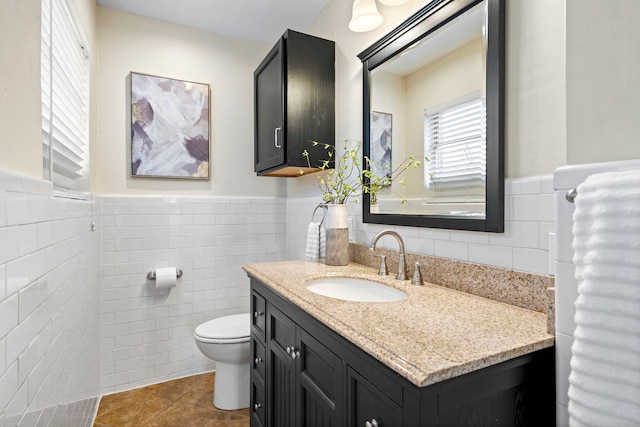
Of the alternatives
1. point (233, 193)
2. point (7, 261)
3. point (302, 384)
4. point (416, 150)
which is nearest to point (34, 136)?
point (7, 261)

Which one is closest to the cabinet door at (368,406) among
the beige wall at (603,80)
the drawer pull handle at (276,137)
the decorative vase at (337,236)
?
the beige wall at (603,80)

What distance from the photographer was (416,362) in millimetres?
668

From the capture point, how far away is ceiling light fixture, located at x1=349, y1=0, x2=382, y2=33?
5.38ft

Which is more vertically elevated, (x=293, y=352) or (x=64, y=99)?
(x=64, y=99)

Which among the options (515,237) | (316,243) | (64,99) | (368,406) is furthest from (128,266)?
(515,237)

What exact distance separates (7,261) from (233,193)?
196 cm

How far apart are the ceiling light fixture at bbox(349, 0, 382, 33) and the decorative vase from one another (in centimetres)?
93

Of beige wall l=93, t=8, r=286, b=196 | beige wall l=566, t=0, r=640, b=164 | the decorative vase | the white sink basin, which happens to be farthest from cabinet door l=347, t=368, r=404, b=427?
beige wall l=93, t=8, r=286, b=196

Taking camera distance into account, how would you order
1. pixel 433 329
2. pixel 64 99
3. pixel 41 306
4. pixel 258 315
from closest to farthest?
pixel 433 329 → pixel 41 306 → pixel 64 99 → pixel 258 315

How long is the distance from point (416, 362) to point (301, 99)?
171 cm

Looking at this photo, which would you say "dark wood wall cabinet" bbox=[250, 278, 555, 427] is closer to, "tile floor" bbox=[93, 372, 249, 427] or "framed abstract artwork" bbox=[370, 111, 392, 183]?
"framed abstract artwork" bbox=[370, 111, 392, 183]

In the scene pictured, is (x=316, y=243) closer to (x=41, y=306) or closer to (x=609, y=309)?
(x=41, y=306)

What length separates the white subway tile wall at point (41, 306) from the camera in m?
0.74

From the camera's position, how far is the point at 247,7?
2252 mm
